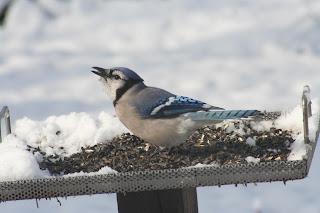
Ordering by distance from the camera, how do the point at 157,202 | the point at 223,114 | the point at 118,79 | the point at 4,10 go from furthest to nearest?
the point at 4,10, the point at 118,79, the point at 157,202, the point at 223,114

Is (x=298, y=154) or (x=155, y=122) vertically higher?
(x=155, y=122)

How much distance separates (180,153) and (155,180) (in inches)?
16.1

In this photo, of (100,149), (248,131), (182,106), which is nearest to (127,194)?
(100,149)

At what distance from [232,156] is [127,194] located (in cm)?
53

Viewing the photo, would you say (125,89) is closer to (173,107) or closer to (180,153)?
(173,107)

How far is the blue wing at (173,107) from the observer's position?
10.7 feet

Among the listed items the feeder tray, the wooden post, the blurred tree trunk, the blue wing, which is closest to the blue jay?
the blue wing

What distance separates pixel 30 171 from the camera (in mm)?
2979

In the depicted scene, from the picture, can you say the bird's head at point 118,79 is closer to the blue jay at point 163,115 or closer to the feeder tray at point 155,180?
the blue jay at point 163,115

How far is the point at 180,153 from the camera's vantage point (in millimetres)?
3250

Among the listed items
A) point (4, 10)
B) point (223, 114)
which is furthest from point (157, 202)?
point (4, 10)

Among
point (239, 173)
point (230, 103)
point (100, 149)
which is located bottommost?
point (239, 173)

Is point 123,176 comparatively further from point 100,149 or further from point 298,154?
point 298,154

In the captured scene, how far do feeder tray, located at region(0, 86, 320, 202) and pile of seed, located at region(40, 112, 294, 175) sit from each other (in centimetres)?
17
